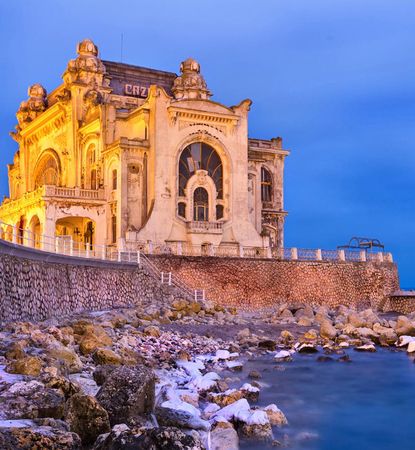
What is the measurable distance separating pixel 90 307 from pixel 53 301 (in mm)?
4322

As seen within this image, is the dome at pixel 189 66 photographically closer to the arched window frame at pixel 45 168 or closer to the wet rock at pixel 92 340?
the arched window frame at pixel 45 168

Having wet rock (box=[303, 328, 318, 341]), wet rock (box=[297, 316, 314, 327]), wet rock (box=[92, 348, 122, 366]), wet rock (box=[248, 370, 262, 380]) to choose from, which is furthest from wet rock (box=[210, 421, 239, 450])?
wet rock (box=[297, 316, 314, 327])

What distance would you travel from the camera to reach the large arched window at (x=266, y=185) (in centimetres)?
4738

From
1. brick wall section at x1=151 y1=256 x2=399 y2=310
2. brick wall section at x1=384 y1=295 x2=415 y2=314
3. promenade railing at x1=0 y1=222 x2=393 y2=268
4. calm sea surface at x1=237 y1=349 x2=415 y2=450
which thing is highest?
promenade railing at x1=0 y1=222 x2=393 y2=268

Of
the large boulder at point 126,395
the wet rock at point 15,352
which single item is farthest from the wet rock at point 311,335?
the large boulder at point 126,395

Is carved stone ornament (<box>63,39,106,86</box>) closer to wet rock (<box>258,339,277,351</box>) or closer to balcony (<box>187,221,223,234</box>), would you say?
balcony (<box>187,221,223,234</box>)

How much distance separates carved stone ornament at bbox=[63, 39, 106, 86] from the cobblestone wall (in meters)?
18.8

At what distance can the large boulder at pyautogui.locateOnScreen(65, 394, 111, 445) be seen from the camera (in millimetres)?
8695

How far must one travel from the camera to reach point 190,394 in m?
13.3

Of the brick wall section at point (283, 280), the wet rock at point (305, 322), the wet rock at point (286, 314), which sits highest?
the brick wall section at point (283, 280)

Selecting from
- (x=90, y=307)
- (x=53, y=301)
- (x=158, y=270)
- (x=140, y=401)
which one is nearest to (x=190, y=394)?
(x=140, y=401)

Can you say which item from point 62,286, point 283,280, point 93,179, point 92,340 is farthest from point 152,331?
point 93,179

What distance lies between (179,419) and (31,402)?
2.61 metres

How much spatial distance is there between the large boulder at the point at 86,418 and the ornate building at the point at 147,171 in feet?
88.1
